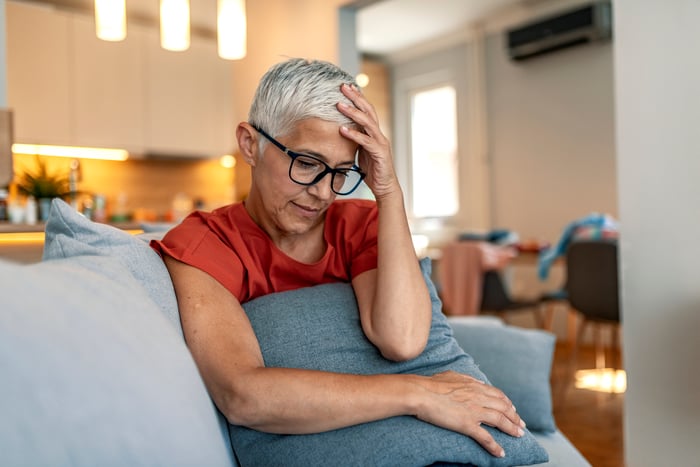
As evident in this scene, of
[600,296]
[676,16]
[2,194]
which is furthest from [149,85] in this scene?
[676,16]

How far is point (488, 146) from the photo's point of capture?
6.98 m

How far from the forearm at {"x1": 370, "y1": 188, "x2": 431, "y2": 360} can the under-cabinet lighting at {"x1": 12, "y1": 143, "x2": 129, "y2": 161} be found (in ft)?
14.5

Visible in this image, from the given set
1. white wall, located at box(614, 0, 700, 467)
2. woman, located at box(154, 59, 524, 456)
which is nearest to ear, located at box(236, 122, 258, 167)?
woman, located at box(154, 59, 524, 456)

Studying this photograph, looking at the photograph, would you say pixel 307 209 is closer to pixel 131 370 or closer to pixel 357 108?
pixel 357 108

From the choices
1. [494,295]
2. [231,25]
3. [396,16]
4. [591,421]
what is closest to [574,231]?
[494,295]

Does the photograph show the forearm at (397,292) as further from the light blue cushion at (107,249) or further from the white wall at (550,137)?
the white wall at (550,137)

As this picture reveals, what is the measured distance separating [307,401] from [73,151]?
4949mm

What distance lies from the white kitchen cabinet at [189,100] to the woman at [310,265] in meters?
4.52

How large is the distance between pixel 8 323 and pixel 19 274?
9 centimetres

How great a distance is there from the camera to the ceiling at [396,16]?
5.70m

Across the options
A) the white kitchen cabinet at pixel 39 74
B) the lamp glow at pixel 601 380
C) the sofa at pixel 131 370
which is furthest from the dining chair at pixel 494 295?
the sofa at pixel 131 370

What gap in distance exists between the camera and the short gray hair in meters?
1.27

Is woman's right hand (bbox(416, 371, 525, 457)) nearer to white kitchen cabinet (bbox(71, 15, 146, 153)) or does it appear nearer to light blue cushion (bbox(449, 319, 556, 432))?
light blue cushion (bbox(449, 319, 556, 432))

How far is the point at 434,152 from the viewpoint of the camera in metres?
7.78
